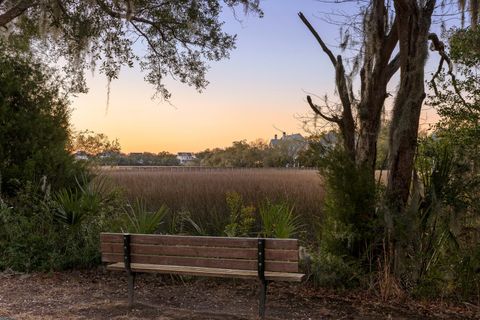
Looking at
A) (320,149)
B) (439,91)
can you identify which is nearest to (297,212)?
(439,91)

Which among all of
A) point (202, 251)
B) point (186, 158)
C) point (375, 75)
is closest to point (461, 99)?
point (375, 75)

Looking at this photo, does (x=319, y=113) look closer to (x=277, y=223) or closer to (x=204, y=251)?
(x=277, y=223)

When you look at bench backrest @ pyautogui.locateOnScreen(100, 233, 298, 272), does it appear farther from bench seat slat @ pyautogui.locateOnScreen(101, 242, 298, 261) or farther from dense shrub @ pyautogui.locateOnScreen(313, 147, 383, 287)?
dense shrub @ pyautogui.locateOnScreen(313, 147, 383, 287)

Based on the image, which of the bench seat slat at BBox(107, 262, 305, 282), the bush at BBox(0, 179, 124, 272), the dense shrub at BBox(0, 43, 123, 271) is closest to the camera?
the bench seat slat at BBox(107, 262, 305, 282)

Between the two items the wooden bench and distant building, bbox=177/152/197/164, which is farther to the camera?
distant building, bbox=177/152/197/164

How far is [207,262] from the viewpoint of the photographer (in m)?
4.57

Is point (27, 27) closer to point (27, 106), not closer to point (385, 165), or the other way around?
point (27, 106)

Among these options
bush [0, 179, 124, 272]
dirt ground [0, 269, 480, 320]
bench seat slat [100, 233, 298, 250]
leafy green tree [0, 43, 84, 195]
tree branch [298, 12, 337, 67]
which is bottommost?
dirt ground [0, 269, 480, 320]

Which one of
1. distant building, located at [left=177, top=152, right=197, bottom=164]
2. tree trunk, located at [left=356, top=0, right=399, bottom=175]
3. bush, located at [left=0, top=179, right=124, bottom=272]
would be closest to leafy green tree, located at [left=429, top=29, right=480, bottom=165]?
tree trunk, located at [left=356, top=0, right=399, bottom=175]

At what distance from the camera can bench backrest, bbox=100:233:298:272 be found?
4.25 metres

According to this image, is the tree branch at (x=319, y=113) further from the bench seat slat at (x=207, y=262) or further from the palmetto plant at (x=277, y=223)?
the bench seat slat at (x=207, y=262)

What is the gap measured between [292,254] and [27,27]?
29.1 feet

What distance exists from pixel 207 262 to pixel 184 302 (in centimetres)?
68

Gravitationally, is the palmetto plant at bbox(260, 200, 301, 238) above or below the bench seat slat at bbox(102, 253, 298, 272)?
above
